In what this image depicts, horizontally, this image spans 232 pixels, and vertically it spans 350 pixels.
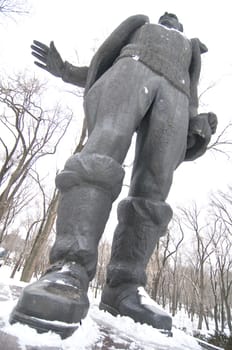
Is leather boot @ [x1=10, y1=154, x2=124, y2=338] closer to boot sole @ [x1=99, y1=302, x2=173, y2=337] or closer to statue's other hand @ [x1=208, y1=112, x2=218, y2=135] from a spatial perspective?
boot sole @ [x1=99, y1=302, x2=173, y2=337]

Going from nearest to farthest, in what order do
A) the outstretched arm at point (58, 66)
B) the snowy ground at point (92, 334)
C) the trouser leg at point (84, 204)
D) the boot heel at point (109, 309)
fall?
the snowy ground at point (92, 334) → the trouser leg at point (84, 204) → the boot heel at point (109, 309) → the outstretched arm at point (58, 66)

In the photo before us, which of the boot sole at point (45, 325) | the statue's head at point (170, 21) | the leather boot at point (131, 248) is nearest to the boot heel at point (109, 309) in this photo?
the leather boot at point (131, 248)

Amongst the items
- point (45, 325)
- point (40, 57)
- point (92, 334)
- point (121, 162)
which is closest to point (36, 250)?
point (40, 57)

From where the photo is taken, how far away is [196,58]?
218cm

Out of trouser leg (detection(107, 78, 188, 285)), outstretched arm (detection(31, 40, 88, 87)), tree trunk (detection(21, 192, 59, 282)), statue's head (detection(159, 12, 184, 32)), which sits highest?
statue's head (detection(159, 12, 184, 32))

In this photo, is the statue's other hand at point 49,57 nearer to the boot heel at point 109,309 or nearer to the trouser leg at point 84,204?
the trouser leg at point 84,204

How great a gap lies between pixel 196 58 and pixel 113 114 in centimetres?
107

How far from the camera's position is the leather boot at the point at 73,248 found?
2.78ft

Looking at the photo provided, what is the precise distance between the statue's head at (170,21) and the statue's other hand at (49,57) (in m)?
0.92

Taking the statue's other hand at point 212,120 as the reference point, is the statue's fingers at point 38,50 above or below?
above

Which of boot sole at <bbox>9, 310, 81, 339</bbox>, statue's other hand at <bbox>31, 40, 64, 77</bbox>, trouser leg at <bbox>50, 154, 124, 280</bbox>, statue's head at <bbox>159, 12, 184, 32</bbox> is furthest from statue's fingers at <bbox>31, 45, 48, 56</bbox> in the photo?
boot sole at <bbox>9, 310, 81, 339</bbox>

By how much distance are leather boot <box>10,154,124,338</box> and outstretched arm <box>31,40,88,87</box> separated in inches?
45.3

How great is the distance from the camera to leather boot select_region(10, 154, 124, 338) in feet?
2.78

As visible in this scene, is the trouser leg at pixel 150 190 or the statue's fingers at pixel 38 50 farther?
the statue's fingers at pixel 38 50
